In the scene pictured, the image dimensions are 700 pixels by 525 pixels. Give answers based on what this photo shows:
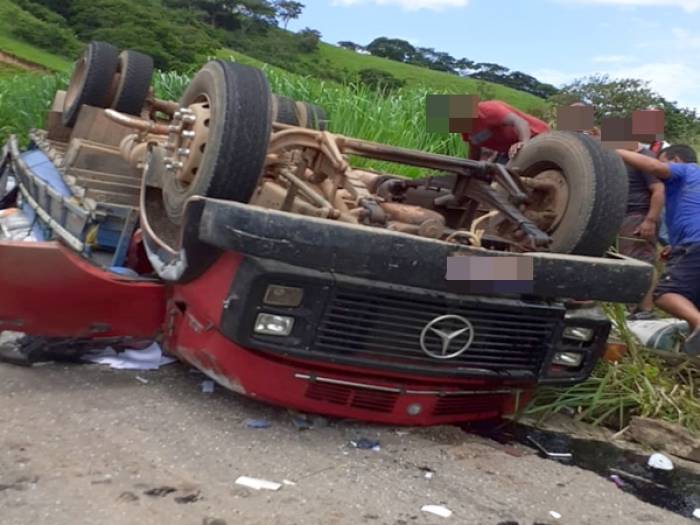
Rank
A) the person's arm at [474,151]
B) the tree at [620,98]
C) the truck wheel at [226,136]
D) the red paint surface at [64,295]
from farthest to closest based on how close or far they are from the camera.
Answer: the tree at [620,98]
the person's arm at [474,151]
the red paint surface at [64,295]
the truck wheel at [226,136]

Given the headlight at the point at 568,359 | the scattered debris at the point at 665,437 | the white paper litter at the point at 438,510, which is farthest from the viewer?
the scattered debris at the point at 665,437

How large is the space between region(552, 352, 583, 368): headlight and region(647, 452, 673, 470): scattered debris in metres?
0.53

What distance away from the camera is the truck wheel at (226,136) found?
10.8 feet

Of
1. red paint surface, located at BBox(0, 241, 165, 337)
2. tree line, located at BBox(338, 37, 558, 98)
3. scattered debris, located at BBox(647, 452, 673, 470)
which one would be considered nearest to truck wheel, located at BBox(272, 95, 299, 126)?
red paint surface, located at BBox(0, 241, 165, 337)

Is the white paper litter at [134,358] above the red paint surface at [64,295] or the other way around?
the other way around

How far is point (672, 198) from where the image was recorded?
16.5 ft

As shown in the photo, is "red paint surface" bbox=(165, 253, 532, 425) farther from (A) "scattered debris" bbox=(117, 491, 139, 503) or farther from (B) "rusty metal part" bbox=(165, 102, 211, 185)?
(A) "scattered debris" bbox=(117, 491, 139, 503)

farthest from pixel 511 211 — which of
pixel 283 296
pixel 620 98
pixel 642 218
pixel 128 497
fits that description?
pixel 620 98

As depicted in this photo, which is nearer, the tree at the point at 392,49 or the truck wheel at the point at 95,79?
the truck wheel at the point at 95,79

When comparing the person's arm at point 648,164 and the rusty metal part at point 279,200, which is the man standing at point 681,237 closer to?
the person's arm at point 648,164

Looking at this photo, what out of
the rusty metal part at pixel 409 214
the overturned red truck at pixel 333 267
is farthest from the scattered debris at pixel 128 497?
the rusty metal part at pixel 409 214

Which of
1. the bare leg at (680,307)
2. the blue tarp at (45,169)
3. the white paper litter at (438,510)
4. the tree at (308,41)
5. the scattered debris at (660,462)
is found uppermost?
the tree at (308,41)

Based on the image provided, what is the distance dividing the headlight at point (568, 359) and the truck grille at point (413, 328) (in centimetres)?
22

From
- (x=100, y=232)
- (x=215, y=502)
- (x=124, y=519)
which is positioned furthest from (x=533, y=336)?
(x=100, y=232)
